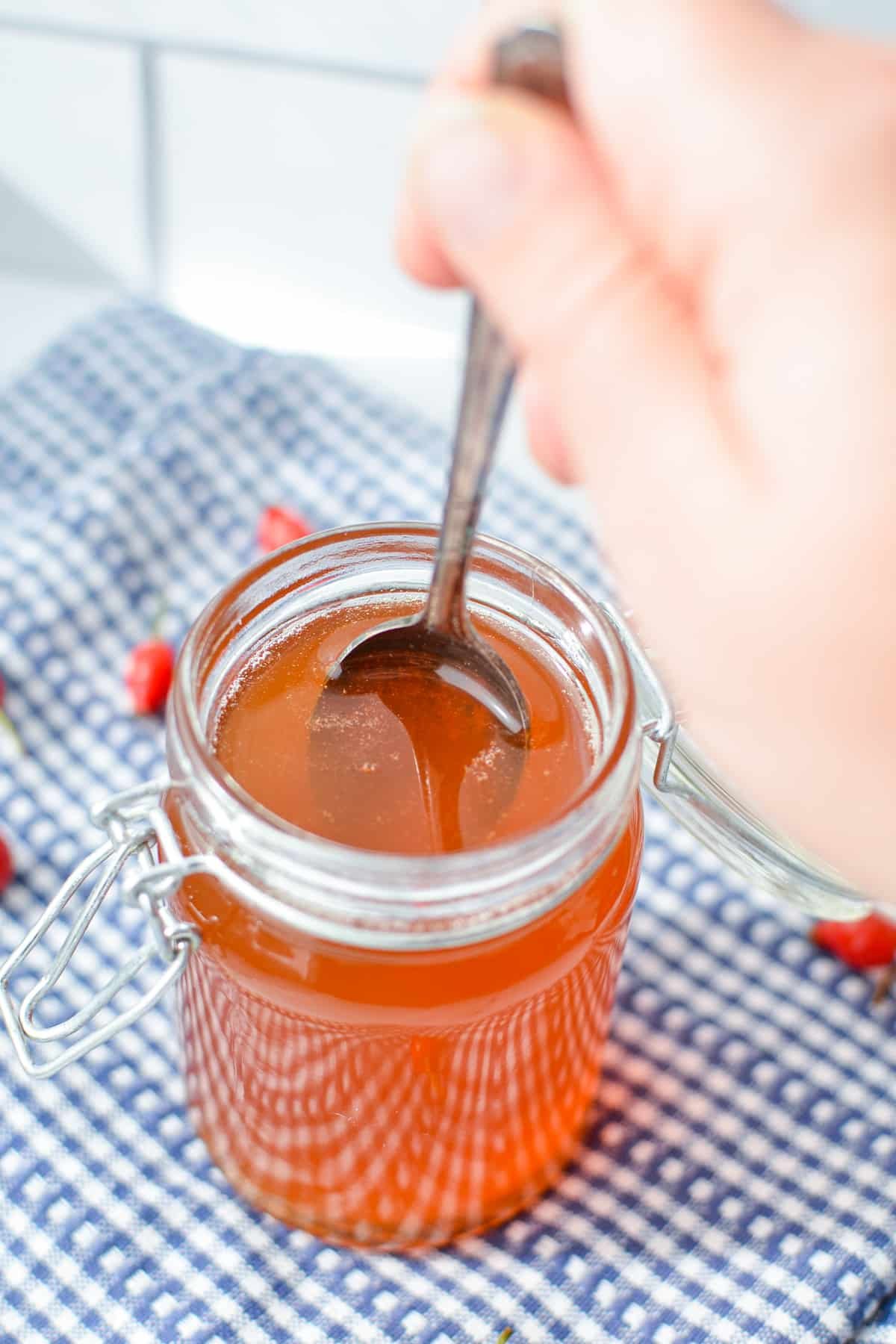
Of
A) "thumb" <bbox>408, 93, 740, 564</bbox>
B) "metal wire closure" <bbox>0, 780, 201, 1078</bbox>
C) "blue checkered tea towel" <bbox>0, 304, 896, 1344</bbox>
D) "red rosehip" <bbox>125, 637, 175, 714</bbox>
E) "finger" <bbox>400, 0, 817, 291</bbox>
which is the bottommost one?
"blue checkered tea towel" <bbox>0, 304, 896, 1344</bbox>

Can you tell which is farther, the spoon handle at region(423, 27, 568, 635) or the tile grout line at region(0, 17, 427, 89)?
the tile grout line at region(0, 17, 427, 89)

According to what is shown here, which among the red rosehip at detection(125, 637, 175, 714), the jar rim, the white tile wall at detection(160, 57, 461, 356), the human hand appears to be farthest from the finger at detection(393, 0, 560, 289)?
the white tile wall at detection(160, 57, 461, 356)

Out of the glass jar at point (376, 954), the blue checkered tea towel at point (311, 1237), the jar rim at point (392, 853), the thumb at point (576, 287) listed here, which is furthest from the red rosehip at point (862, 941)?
the thumb at point (576, 287)

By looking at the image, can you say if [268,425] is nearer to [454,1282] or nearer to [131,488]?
[131,488]

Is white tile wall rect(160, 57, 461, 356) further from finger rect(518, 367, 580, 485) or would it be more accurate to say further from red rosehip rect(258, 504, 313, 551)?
finger rect(518, 367, 580, 485)

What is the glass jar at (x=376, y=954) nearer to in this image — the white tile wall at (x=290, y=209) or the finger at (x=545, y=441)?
the finger at (x=545, y=441)

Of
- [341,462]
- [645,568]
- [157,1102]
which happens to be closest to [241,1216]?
[157,1102]

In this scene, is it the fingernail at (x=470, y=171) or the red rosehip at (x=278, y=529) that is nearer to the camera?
the fingernail at (x=470, y=171)

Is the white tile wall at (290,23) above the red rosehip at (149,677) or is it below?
above
